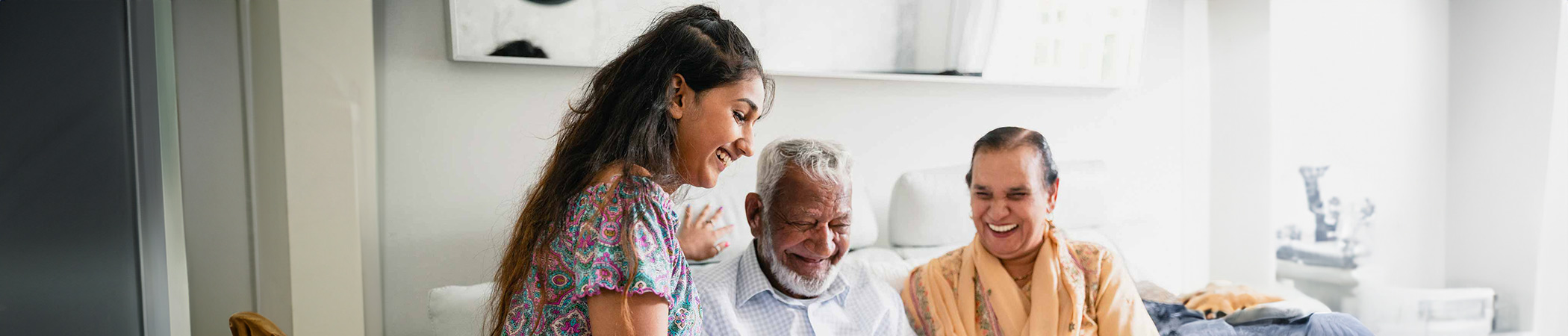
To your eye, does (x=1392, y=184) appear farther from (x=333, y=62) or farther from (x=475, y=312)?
(x=333, y=62)

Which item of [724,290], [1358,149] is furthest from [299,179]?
[1358,149]

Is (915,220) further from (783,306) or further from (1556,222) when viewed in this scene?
(1556,222)

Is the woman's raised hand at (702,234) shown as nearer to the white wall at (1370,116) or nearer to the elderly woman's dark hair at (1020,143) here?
the elderly woman's dark hair at (1020,143)

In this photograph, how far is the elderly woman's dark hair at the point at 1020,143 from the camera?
186 cm

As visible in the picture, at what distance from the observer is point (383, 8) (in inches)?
68.9

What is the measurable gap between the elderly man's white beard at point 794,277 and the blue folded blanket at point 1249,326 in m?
0.88

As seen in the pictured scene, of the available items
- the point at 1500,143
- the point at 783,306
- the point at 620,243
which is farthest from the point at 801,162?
the point at 1500,143

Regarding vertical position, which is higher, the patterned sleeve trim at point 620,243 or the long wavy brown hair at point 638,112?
the long wavy brown hair at point 638,112

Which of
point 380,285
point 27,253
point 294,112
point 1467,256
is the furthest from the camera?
point 1467,256

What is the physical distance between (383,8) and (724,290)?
0.91 meters

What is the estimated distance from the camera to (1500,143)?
9.27 ft

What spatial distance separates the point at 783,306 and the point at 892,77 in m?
0.66

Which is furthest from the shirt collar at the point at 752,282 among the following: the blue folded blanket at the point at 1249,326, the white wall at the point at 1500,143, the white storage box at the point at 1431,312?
the white wall at the point at 1500,143

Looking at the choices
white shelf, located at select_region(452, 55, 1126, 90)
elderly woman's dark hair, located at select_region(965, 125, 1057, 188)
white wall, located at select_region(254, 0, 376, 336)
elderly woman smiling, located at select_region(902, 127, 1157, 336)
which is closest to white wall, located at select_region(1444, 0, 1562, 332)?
white shelf, located at select_region(452, 55, 1126, 90)
